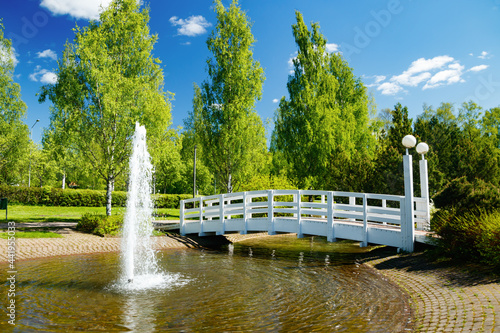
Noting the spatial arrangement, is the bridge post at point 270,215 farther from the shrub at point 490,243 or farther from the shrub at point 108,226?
the shrub at point 108,226

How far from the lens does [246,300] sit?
313 inches

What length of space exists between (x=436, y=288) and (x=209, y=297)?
4890 millimetres

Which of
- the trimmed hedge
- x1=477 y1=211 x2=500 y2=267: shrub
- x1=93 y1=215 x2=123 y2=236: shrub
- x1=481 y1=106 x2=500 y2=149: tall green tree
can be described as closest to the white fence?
x1=477 y1=211 x2=500 y2=267: shrub

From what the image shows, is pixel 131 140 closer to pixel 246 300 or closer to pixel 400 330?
pixel 246 300

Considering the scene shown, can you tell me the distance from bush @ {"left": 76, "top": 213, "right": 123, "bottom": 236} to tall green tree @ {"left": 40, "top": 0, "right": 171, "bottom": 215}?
1230 mm

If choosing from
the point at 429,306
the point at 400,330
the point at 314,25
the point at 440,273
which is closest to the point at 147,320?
the point at 400,330

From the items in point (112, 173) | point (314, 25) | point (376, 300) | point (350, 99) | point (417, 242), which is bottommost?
point (376, 300)

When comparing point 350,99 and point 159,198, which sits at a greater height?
point 350,99

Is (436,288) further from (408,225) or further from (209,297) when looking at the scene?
(209,297)

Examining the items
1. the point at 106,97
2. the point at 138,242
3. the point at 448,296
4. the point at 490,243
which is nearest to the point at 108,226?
the point at 138,242

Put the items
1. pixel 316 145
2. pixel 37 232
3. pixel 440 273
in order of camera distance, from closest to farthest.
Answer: pixel 440 273 → pixel 37 232 → pixel 316 145

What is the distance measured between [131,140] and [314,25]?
55.7ft

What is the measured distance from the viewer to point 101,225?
16781 millimetres

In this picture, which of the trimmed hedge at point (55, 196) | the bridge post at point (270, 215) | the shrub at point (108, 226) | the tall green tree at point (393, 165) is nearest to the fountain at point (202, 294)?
the bridge post at point (270, 215)
